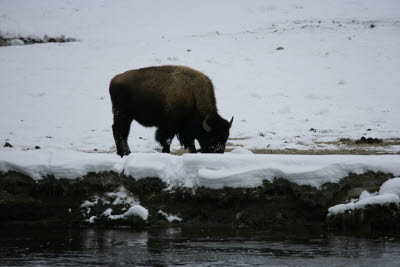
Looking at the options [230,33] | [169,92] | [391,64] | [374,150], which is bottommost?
[374,150]

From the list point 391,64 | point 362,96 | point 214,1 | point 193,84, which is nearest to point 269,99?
point 362,96

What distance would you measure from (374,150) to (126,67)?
12514 mm

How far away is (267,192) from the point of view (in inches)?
250

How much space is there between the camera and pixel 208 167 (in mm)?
6527

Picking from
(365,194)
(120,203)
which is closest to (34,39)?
(120,203)

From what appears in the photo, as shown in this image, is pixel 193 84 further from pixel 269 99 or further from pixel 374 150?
pixel 269 99

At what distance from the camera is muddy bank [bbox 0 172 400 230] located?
6266mm

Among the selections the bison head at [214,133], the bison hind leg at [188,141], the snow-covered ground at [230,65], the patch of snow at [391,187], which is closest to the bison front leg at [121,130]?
the snow-covered ground at [230,65]

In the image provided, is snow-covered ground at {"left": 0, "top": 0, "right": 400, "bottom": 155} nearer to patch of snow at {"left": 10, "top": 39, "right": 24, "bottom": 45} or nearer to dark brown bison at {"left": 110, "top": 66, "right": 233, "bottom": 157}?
patch of snow at {"left": 10, "top": 39, "right": 24, "bottom": 45}

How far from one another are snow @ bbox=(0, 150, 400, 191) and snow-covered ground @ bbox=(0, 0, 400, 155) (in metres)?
0.23

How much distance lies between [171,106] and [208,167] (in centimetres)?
380

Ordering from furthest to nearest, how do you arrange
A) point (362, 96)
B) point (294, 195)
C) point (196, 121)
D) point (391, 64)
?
1. point (391, 64)
2. point (362, 96)
3. point (196, 121)
4. point (294, 195)

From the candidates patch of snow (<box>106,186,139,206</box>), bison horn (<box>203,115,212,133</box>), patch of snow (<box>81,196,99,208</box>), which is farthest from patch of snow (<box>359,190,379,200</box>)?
bison horn (<box>203,115,212,133</box>)

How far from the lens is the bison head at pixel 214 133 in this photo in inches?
381
